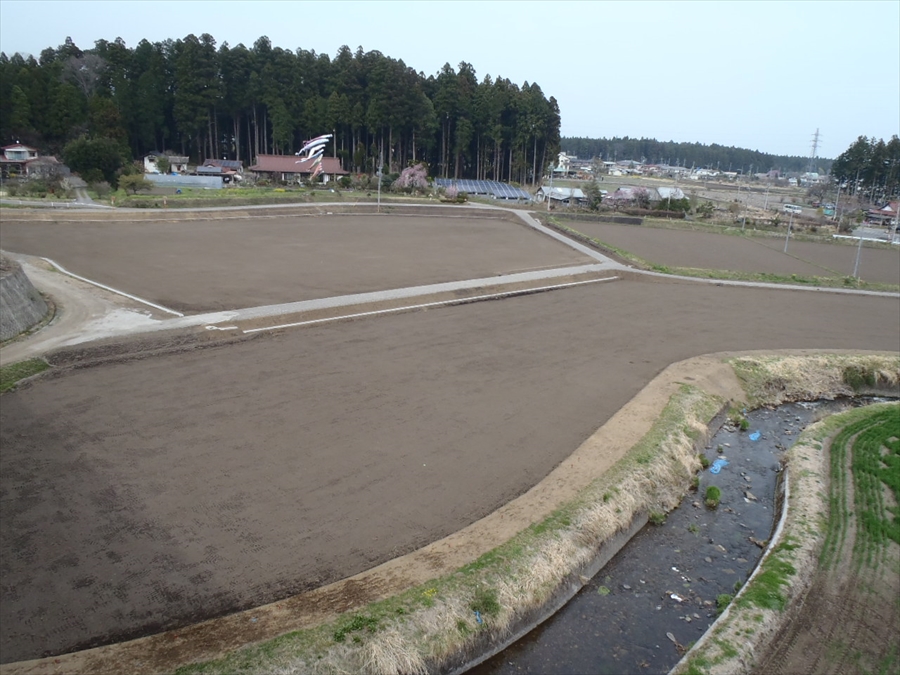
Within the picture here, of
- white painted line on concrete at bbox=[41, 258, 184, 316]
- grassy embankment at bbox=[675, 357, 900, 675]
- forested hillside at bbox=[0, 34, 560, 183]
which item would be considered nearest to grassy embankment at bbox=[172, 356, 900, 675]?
grassy embankment at bbox=[675, 357, 900, 675]

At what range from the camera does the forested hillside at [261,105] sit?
5475 cm

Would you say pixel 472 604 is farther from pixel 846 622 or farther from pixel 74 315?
pixel 74 315

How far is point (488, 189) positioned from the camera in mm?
63094

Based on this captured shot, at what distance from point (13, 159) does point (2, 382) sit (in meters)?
48.6

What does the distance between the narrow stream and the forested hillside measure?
2165 inches

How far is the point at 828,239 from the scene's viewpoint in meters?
48.9

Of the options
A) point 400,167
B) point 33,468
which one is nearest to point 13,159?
point 400,167

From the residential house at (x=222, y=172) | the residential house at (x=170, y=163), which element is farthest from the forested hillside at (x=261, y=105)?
the residential house at (x=222, y=172)

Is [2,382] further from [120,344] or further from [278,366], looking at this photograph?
[278,366]

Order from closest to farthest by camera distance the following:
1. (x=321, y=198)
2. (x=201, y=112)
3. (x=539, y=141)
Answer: (x=321, y=198) → (x=201, y=112) → (x=539, y=141)

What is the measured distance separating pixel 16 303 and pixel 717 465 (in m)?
17.2

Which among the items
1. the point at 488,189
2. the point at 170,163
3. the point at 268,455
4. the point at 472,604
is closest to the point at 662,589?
the point at 472,604

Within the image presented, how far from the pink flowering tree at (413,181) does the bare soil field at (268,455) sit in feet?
122

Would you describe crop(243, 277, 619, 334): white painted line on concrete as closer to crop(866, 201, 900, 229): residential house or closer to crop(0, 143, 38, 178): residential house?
crop(0, 143, 38, 178): residential house
